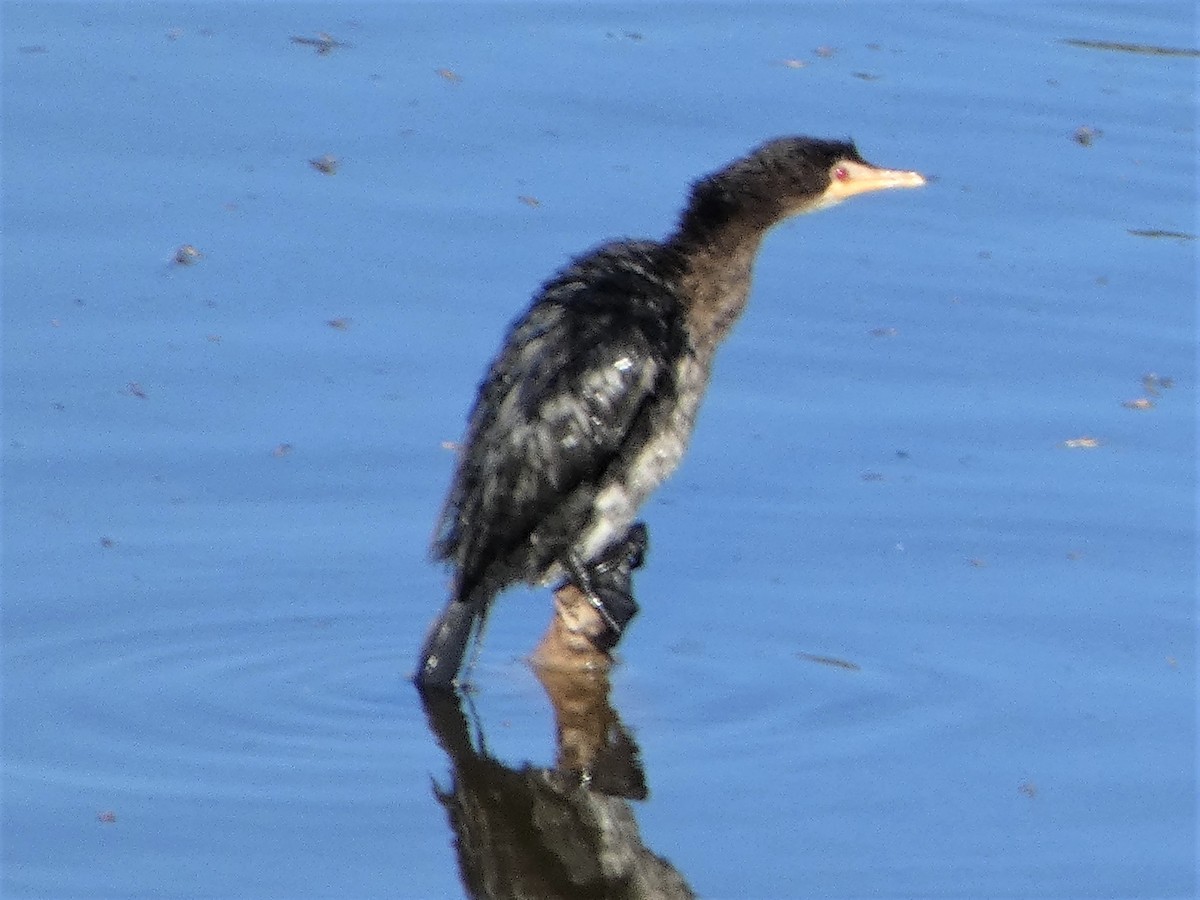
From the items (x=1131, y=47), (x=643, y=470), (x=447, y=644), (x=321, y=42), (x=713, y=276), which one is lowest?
(x=447, y=644)

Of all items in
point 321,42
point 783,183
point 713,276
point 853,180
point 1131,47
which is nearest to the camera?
point 713,276

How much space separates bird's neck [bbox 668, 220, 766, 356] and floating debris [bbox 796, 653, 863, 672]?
94 centimetres

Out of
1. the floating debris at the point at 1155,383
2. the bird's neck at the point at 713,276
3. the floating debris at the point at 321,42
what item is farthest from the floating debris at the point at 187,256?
the floating debris at the point at 1155,383

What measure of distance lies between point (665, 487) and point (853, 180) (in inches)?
48.4

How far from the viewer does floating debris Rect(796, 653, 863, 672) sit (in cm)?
820

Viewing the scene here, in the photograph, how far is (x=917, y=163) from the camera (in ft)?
37.2

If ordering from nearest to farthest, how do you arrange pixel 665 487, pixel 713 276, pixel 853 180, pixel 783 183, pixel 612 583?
pixel 612 583
pixel 713 276
pixel 783 183
pixel 853 180
pixel 665 487

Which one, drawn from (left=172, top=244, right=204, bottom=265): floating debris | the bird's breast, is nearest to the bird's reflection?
the bird's breast

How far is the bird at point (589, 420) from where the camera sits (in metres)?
7.96

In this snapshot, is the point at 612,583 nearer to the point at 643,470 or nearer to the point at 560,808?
the point at 643,470

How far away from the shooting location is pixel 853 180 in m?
8.70

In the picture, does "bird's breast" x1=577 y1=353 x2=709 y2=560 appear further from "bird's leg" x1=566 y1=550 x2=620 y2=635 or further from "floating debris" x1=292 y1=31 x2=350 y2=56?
"floating debris" x1=292 y1=31 x2=350 y2=56

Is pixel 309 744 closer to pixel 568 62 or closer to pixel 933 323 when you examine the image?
pixel 933 323

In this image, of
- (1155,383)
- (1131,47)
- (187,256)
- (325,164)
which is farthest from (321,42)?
(1155,383)
